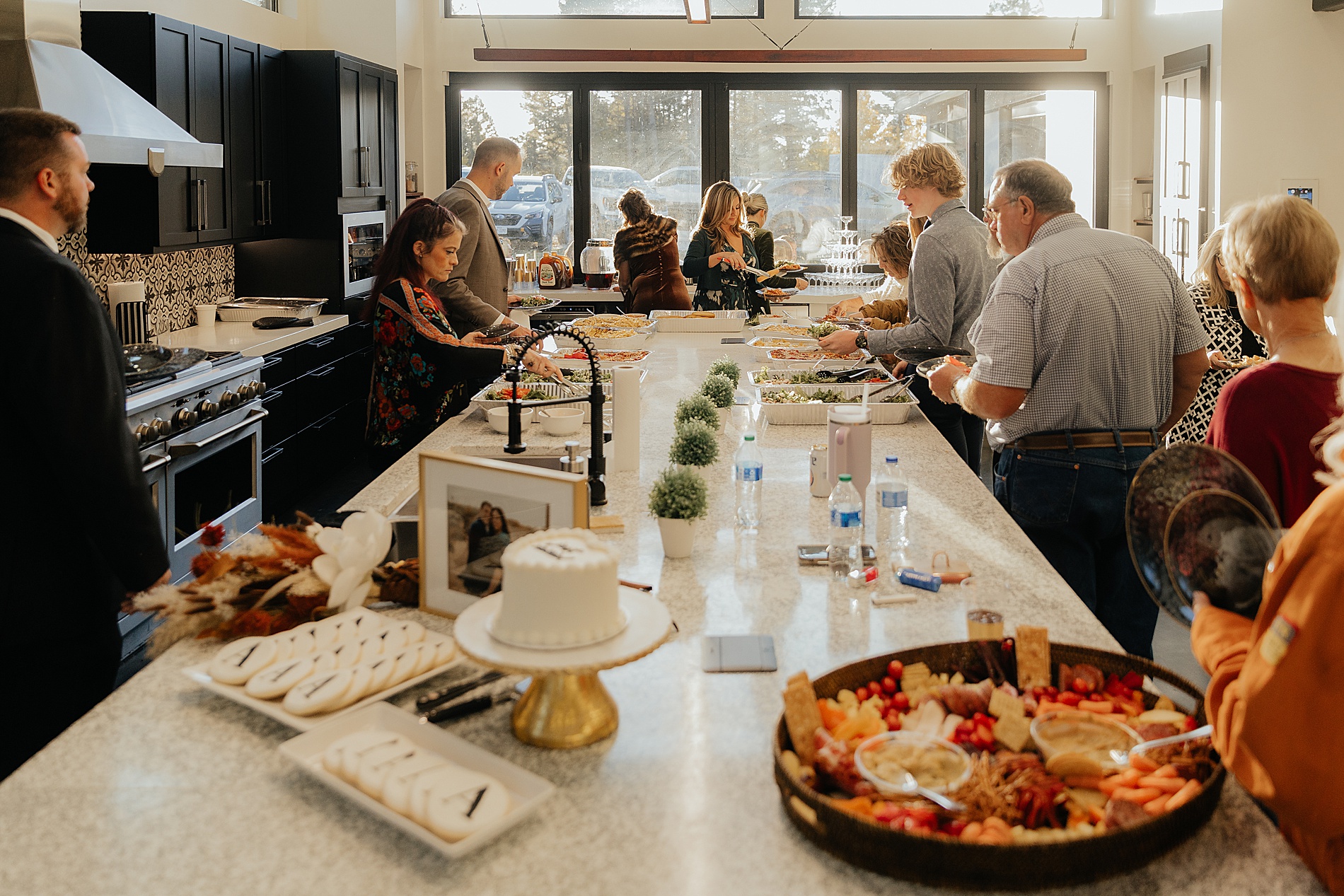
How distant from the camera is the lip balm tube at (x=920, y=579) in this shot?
2.14 m

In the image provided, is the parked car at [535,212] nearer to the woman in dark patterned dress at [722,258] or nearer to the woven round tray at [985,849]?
the woman in dark patterned dress at [722,258]

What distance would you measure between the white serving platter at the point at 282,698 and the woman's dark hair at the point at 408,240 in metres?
2.44

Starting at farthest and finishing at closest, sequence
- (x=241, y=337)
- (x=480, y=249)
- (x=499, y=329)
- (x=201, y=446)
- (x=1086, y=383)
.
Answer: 1. (x=241, y=337)
2. (x=480, y=249)
3. (x=499, y=329)
4. (x=201, y=446)
5. (x=1086, y=383)

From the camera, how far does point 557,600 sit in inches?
55.6

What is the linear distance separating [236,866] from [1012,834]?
2.77ft

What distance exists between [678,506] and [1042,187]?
1580mm

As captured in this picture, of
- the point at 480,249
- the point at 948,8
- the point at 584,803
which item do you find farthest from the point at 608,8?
the point at 584,803

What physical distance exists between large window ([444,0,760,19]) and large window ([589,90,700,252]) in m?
0.59

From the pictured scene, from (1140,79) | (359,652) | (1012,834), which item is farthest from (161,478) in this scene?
(1140,79)

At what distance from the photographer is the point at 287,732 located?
1.60 meters

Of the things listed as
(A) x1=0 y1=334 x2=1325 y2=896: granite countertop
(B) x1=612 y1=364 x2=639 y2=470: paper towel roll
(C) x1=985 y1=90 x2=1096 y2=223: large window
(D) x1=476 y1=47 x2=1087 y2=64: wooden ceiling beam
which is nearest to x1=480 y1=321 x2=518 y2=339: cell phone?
(B) x1=612 y1=364 x2=639 y2=470: paper towel roll

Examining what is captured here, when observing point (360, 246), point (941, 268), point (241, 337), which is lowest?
point (241, 337)

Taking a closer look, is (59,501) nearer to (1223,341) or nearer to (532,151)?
(1223,341)

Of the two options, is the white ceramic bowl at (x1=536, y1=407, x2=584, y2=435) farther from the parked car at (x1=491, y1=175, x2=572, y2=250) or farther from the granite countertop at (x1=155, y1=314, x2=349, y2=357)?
the parked car at (x1=491, y1=175, x2=572, y2=250)
